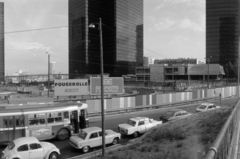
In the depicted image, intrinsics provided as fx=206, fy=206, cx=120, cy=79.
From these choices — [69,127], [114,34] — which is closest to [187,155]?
[69,127]

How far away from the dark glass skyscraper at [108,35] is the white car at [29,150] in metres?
118

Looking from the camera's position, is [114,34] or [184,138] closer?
[184,138]

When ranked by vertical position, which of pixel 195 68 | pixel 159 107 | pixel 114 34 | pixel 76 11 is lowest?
pixel 159 107

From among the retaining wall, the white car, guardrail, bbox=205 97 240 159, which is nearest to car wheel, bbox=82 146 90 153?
the white car

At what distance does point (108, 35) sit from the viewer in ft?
430

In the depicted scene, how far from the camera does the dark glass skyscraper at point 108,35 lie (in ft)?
419

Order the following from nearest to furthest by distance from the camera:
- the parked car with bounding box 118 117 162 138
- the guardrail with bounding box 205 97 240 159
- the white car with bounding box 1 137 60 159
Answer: the guardrail with bounding box 205 97 240 159 → the white car with bounding box 1 137 60 159 → the parked car with bounding box 118 117 162 138

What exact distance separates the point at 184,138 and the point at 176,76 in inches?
3636

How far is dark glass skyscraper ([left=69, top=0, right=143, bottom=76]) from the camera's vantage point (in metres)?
128

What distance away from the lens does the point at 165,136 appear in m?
13.0

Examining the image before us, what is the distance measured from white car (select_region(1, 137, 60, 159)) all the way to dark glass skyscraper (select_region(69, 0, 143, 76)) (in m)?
118

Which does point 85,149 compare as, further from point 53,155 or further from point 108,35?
point 108,35

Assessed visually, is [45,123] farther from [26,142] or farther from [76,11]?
[76,11]

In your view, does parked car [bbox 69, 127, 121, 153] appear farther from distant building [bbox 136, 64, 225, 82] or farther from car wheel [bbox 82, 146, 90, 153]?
distant building [bbox 136, 64, 225, 82]
